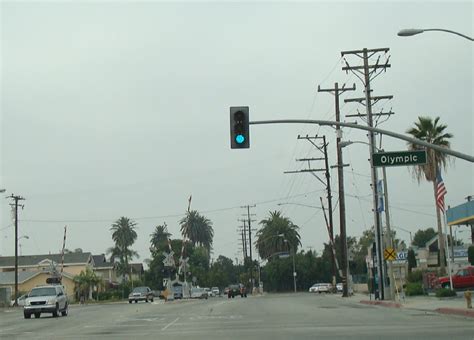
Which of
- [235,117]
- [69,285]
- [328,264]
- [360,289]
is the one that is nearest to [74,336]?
[235,117]

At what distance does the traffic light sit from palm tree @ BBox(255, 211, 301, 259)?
3661 inches

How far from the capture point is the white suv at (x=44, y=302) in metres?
38.2

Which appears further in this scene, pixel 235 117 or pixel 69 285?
pixel 69 285

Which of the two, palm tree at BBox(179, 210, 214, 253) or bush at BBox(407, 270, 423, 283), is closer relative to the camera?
bush at BBox(407, 270, 423, 283)

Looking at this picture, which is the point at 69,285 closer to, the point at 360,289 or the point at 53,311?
the point at 360,289

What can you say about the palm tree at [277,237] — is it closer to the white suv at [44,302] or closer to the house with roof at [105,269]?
the house with roof at [105,269]

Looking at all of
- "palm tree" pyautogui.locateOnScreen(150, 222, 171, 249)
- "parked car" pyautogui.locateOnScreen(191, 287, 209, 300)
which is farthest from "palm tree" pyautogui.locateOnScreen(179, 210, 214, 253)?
"parked car" pyautogui.locateOnScreen(191, 287, 209, 300)

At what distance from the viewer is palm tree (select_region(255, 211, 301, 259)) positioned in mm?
116812

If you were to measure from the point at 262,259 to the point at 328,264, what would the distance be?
11.9 metres

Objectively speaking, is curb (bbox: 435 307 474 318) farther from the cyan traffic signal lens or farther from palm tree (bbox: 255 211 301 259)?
palm tree (bbox: 255 211 301 259)

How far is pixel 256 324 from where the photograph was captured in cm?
2547

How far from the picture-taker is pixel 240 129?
22.7m

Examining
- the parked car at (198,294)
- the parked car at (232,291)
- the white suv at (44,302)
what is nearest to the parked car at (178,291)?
the parked car at (198,294)

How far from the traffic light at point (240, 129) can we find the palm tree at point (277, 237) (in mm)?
92989
